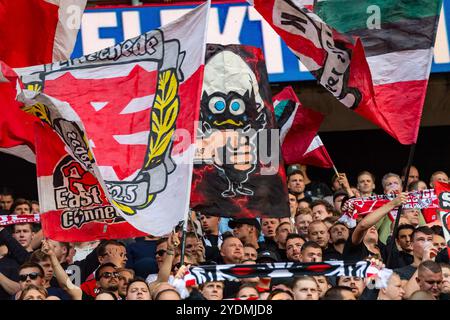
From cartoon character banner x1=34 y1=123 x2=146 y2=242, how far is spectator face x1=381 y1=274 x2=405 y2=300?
1.91m

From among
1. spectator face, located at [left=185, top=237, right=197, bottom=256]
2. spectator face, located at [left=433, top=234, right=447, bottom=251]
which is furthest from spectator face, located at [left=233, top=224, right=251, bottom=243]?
spectator face, located at [left=433, top=234, right=447, bottom=251]

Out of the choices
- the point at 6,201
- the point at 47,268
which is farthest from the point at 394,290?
the point at 6,201

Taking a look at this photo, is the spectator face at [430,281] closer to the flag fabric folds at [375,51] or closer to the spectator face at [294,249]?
the flag fabric folds at [375,51]

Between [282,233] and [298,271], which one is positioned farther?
[282,233]

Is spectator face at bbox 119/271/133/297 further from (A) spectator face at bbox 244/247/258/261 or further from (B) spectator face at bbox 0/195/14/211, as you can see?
(B) spectator face at bbox 0/195/14/211

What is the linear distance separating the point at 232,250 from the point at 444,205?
1.81 meters

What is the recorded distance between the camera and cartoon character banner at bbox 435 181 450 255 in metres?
10.4

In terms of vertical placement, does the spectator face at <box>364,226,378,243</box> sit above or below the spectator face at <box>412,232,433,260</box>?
above

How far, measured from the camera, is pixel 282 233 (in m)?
11.3

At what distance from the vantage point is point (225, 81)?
10711 millimetres

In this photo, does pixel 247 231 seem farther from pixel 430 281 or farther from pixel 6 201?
pixel 6 201
